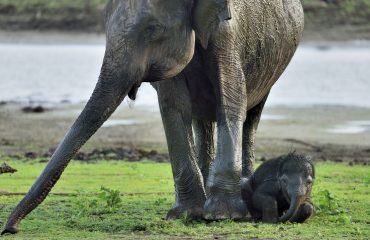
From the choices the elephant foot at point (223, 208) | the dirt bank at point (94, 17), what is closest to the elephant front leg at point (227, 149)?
the elephant foot at point (223, 208)

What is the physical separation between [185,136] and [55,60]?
39294 millimetres

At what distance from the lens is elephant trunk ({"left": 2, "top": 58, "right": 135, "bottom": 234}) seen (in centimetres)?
976

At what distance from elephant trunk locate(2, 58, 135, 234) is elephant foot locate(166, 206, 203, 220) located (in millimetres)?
1411

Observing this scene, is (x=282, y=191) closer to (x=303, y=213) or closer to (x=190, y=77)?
(x=303, y=213)

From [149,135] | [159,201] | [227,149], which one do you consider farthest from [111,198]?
[149,135]

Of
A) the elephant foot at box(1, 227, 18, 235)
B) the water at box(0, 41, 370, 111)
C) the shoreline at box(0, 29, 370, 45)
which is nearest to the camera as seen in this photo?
the elephant foot at box(1, 227, 18, 235)

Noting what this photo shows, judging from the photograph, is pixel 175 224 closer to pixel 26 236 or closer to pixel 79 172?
pixel 26 236

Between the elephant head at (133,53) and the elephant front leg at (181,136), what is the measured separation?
0.68m

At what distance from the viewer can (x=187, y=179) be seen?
11172mm

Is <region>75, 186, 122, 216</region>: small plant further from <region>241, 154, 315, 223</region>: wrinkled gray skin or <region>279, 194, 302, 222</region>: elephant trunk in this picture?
<region>279, 194, 302, 222</region>: elephant trunk

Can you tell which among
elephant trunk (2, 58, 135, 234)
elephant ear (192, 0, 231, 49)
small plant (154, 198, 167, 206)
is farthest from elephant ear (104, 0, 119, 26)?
small plant (154, 198, 167, 206)

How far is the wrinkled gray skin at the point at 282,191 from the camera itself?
1057cm

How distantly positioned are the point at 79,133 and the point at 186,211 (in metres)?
1.48

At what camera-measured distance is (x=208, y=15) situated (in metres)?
10.5
